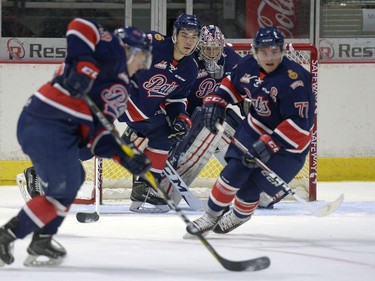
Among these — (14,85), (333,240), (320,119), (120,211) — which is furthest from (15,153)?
(333,240)

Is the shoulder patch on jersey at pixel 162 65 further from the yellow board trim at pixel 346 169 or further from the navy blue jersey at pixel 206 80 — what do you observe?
the yellow board trim at pixel 346 169

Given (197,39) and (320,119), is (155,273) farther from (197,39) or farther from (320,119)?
(320,119)

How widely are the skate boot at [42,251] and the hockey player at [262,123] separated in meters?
1.08

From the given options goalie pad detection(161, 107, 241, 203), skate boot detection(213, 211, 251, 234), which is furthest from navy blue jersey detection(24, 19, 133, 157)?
goalie pad detection(161, 107, 241, 203)

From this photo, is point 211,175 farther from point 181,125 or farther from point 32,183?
point 32,183

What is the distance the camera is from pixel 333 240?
4898 millimetres

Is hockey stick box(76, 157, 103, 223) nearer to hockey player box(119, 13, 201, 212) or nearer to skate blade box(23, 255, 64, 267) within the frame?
hockey player box(119, 13, 201, 212)

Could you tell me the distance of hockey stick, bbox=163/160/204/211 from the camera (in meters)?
6.21

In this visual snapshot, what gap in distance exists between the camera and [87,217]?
5.49m

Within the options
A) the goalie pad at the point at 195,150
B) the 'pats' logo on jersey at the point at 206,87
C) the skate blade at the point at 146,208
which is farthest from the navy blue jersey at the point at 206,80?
the skate blade at the point at 146,208

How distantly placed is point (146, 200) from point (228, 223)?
4.03 feet

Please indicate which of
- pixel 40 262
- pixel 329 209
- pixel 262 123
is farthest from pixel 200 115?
pixel 40 262

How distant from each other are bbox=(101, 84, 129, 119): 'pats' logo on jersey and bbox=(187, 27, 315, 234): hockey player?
921mm

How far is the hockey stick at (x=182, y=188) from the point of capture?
6.21 m
